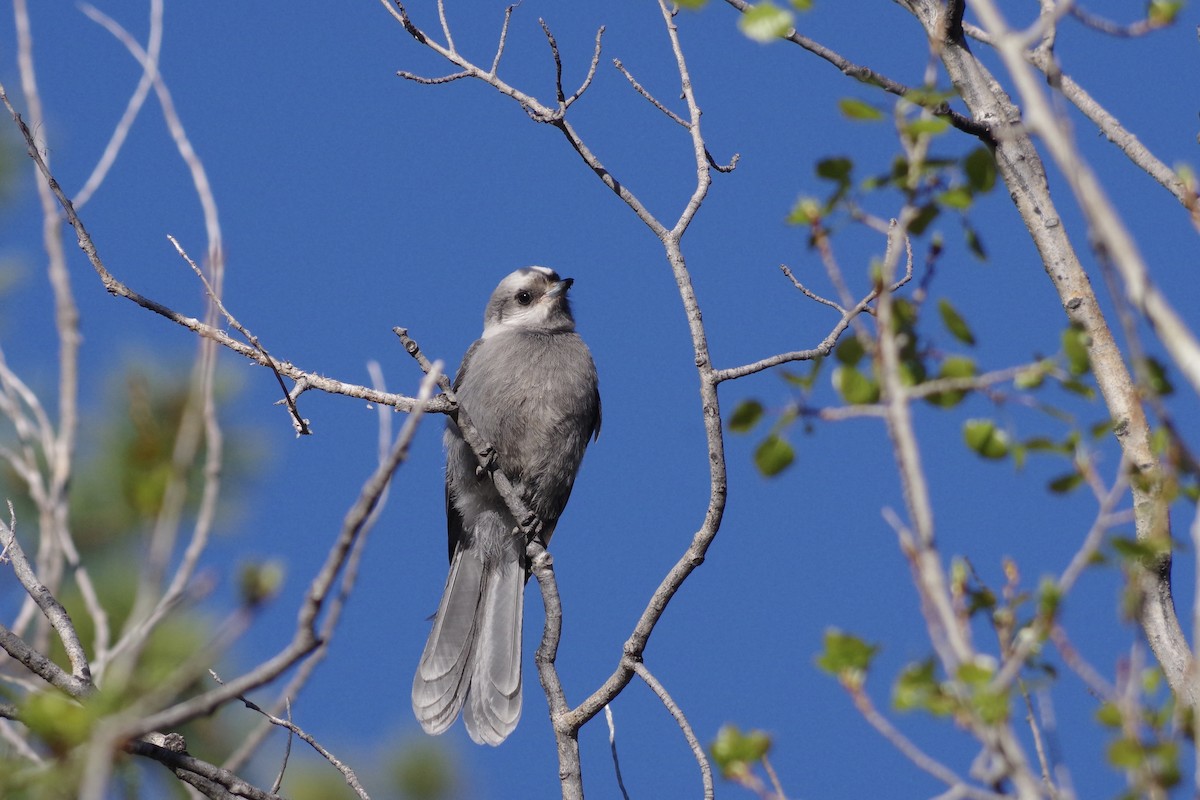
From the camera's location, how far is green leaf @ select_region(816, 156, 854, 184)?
1.78 meters

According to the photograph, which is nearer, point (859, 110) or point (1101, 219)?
point (1101, 219)

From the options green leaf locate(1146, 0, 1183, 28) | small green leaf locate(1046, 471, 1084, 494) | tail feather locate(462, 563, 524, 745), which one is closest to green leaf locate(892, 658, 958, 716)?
small green leaf locate(1046, 471, 1084, 494)

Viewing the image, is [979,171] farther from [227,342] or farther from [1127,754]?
[227,342]

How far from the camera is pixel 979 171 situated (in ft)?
5.93

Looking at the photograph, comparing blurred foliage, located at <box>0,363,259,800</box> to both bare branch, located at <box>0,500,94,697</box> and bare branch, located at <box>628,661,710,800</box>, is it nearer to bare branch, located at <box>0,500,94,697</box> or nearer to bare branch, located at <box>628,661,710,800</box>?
bare branch, located at <box>0,500,94,697</box>

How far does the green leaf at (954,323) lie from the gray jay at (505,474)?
12.1ft

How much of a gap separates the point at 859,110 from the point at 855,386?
374 mm

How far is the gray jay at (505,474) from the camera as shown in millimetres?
5383

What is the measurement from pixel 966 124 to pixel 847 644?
1351mm

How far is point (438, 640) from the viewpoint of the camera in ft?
17.8

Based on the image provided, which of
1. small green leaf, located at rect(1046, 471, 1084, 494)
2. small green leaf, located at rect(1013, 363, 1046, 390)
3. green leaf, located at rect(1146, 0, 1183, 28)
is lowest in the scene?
small green leaf, located at rect(1046, 471, 1084, 494)

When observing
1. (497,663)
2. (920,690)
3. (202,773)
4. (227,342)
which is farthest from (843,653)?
(497,663)

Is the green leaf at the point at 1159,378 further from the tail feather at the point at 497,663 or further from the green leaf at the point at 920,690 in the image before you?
the tail feather at the point at 497,663

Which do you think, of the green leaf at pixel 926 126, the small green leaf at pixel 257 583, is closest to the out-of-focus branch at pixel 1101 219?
the green leaf at pixel 926 126
